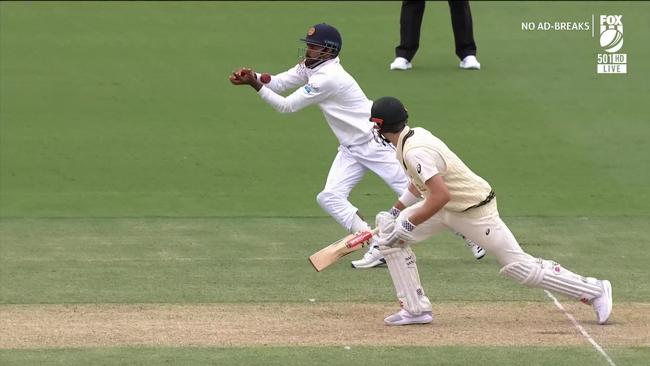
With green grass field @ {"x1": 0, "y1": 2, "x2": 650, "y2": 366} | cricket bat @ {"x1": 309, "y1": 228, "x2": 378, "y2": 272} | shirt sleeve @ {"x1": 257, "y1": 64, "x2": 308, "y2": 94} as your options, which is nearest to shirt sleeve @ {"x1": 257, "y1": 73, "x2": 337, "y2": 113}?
shirt sleeve @ {"x1": 257, "y1": 64, "x2": 308, "y2": 94}

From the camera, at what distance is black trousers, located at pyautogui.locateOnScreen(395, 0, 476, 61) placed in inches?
704

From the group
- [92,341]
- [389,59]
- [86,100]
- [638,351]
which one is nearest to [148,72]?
[86,100]

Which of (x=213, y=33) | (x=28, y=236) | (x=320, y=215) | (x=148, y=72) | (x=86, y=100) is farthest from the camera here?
(x=213, y=33)

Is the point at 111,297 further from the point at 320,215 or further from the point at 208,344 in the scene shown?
the point at 320,215

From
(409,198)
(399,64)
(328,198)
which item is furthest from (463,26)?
(409,198)

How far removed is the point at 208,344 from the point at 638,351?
9.78 feet

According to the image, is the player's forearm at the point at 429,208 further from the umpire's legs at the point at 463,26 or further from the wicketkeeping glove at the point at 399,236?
the umpire's legs at the point at 463,26

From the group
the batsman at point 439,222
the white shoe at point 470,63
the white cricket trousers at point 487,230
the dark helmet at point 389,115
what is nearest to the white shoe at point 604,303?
the batsman at point 439,222

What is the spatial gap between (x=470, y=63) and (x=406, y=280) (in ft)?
31.2

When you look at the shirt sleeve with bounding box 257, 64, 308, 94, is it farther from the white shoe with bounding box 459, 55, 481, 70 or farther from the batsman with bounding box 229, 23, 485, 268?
the white shoe with bounding box 459, 55, 481, 70

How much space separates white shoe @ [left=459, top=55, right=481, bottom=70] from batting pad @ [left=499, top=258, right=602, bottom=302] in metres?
9.50

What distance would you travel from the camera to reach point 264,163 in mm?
15633

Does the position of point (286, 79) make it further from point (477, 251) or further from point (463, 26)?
point (463, 26)

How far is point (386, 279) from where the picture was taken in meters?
11.2
